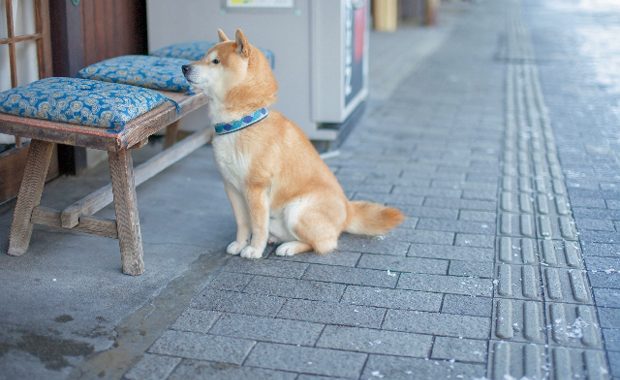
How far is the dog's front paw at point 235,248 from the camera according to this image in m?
4.10

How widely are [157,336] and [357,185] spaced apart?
7.75 ft

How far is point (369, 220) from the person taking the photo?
14.0 ft

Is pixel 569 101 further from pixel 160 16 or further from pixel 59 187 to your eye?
pixel 59 187

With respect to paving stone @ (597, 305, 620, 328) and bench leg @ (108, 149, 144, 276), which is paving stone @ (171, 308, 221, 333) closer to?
bench leg @ (108, 149, 144, 276)

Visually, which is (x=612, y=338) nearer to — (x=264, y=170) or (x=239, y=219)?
(x=264, y=170)

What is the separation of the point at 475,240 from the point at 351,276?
85 centimetres

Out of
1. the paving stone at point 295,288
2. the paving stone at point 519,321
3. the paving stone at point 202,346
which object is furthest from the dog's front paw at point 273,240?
the paving stone at point 519,321

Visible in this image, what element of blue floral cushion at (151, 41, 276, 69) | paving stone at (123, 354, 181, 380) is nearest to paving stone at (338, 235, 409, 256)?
paving stone at (123, 354, 181, 380)

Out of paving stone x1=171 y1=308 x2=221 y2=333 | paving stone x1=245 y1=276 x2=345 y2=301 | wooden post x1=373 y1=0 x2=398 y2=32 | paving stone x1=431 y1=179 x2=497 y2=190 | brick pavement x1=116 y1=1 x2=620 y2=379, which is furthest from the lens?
wooden post x1=373 y1=0 x2=398 y2=32

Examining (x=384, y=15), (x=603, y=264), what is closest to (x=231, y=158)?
(x=603, y=264)

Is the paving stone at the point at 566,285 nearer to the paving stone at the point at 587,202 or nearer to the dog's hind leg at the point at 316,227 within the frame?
the dog's hind leg at the point at 316,227

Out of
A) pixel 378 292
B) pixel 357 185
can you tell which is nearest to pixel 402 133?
pixel 357 185

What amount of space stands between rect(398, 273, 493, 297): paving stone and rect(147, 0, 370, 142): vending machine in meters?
2.38

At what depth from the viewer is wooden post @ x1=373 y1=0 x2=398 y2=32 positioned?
530 inches
